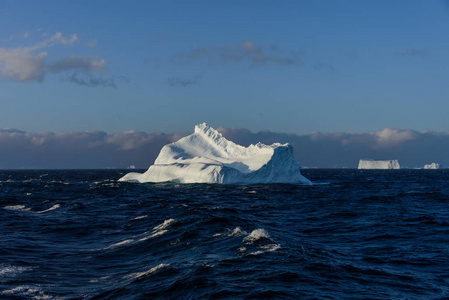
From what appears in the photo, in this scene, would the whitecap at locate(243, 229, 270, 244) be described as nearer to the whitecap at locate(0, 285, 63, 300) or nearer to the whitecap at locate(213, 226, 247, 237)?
the whitecap at locate(213, 226, 247, 237)

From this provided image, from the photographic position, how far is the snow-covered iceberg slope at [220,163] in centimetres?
4438

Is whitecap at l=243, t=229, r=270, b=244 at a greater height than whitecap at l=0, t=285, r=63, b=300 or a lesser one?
greater

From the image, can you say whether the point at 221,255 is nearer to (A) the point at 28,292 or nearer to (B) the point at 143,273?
(B) the point at 143,273

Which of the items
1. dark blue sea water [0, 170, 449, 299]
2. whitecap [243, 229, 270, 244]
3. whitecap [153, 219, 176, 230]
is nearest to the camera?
dark blue sea water [0, 170, 449, 299]

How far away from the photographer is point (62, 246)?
44.6ft

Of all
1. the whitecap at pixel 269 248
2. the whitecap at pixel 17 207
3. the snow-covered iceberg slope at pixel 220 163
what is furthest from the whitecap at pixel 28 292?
the snow-covered iceberg slope at pixel 220 163

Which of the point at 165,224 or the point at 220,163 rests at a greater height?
the point at 220,163

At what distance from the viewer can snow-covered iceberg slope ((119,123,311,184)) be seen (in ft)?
146

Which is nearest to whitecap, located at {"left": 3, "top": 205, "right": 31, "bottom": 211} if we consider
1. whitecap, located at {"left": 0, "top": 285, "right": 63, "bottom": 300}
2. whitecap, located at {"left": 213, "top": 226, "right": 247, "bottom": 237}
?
whitecap, located at {"left": 213, "top": 226, "right": 247, "bottom": 237}

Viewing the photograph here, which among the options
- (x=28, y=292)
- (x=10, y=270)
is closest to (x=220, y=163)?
(x=10, y=270)

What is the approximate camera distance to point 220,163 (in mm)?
45344

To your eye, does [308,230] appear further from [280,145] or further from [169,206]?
[280,145]

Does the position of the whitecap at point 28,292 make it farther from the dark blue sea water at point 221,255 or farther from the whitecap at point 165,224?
the whitecap at point 165,224

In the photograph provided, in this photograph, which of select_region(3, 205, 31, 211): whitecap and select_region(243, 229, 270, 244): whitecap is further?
select_region(3, 205, 31, 211): whitecap
